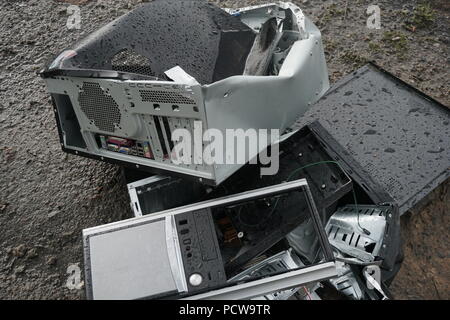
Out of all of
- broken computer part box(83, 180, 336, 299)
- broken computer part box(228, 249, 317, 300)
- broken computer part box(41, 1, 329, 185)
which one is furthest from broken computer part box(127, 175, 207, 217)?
broken computer part box(228, 249, 317, 300)

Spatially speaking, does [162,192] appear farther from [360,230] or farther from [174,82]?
[360,230]

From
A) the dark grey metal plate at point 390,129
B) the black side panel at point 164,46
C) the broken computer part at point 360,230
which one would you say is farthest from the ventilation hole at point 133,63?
the broken computer part at point 360,230

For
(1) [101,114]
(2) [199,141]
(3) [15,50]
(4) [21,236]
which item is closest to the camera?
(2) [199,141]

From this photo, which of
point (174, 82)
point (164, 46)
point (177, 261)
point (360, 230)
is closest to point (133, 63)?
point (164, 46)

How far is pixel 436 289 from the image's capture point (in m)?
2.41

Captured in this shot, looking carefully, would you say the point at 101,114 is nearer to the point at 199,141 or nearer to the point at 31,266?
the point at 199,141

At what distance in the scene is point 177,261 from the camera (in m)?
1.91

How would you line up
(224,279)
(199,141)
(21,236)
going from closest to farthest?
(224,279)
(199,141)
(21,236)

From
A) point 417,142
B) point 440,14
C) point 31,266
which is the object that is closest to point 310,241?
point 417,142

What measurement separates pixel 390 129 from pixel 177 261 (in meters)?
1.54

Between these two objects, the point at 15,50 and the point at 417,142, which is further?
the point at 15,50

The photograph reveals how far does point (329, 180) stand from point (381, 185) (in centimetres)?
33

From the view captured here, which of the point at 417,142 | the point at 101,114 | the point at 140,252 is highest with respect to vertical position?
the point at 101,114

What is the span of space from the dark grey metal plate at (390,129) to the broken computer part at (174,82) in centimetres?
28
